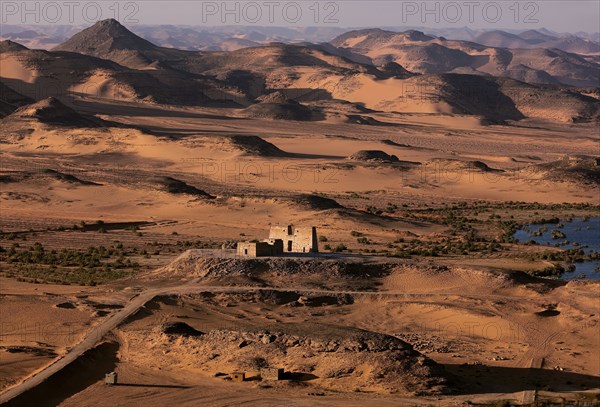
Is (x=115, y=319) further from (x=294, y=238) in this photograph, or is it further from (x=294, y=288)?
(x=294, y=238)

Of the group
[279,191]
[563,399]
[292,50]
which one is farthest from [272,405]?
[292,50]

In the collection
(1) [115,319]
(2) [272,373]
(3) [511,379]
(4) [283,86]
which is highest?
(2) [272,373]

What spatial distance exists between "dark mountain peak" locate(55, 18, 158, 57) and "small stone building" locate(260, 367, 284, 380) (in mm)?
137640

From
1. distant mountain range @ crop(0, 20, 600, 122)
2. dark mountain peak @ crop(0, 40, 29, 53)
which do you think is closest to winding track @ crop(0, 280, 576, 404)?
distant mountain range @ crop(0, 20, 600, 122)

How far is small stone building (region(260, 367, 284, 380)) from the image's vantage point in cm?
2444

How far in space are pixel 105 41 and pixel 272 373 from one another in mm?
145493

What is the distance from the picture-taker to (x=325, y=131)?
10131cm

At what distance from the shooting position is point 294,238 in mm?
36969

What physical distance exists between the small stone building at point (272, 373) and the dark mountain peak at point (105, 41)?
137640 mm

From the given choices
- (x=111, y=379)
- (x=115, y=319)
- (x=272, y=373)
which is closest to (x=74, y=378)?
(x=111, y=379)

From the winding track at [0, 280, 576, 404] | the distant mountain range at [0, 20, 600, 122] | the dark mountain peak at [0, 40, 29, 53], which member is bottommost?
the distant mountain range at [0, 20, 600, 122]

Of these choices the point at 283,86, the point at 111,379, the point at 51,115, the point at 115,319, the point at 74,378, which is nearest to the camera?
the point at 111,379

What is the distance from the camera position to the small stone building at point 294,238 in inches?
1448

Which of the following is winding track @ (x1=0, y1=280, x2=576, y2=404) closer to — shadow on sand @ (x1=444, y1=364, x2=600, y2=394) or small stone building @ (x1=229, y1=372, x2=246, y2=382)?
shadow on sand @ (x1=444, y1=364, x2=600, y2=394)
